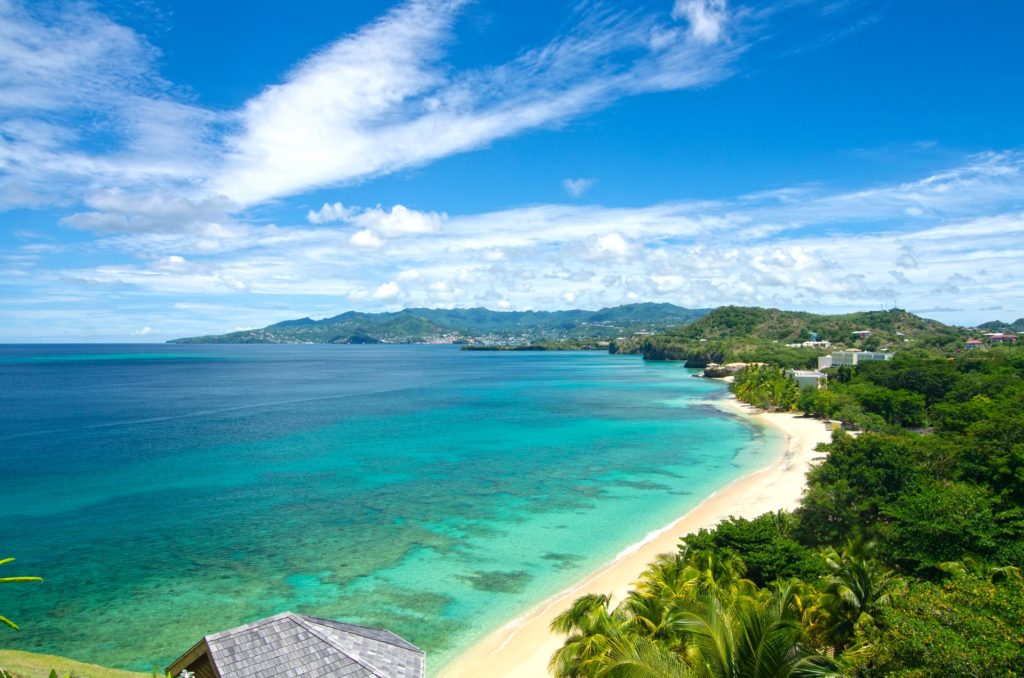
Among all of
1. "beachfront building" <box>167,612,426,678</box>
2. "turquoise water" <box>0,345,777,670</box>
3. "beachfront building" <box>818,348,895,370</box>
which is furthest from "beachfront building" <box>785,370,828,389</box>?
"beachfront building" <box>167,612,426,678</box>

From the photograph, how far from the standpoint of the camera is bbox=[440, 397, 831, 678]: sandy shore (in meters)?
19.1

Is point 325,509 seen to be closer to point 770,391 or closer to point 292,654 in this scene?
point 292,654

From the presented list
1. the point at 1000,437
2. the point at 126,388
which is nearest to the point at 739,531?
the point at 1000,437

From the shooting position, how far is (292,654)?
33.0ft

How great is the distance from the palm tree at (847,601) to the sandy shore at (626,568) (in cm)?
768

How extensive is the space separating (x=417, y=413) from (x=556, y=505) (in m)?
43.5

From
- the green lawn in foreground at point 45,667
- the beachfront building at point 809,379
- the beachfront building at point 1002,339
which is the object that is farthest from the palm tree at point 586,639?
the beachfront building at point 1002,339

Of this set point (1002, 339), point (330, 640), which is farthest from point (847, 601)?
point (1002, 339)

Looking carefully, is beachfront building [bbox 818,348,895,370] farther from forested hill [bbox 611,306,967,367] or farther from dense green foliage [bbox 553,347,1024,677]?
dense green foliage [bbox 553,347,1024,677]

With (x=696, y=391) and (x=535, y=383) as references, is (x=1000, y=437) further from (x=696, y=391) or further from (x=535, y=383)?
(x=535, y=383)

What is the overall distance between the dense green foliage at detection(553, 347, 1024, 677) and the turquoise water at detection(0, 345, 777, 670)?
27.3 ft

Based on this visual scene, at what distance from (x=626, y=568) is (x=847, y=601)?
1222 centimetres

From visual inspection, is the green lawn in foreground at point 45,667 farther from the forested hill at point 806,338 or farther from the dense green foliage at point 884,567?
the forested hill at point 806,338

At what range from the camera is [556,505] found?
36.1m
